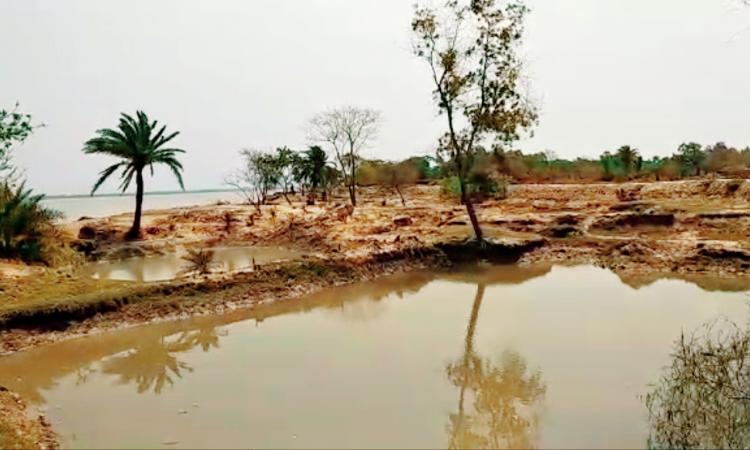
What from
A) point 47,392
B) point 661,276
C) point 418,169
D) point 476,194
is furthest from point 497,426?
point 418,169

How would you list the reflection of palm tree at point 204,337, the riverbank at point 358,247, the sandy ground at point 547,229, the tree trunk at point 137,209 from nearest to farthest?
1. the reflection of palm tree at point 204,337
2. the riverbank at point 358,247
3. the sandy ground at point 547,229
4. the tree trunk at point 137,209

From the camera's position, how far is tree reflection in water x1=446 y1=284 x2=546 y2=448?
23.7ft

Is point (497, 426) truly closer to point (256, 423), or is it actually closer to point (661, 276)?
point (256, 423)

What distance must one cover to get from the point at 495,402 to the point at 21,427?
21.2 ft

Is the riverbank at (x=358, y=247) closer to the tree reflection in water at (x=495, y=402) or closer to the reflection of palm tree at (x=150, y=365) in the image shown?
the reflection of palm tree at (x=150, y=365)

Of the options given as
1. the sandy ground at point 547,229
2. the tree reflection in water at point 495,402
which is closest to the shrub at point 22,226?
the sandy ground at point 547,229

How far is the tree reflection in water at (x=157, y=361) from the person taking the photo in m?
10.2

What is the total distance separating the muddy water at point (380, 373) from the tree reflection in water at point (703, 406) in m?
0.28

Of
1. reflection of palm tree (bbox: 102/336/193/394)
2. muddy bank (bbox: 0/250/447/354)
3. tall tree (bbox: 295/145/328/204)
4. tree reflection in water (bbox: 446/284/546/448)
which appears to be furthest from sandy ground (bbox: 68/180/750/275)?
tall tree (bbox: 295/145/328/204)

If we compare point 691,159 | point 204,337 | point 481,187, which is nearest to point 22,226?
point 204,337

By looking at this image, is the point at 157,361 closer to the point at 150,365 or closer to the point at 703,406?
the point at 150,365

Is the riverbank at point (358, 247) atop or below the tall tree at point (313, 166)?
below

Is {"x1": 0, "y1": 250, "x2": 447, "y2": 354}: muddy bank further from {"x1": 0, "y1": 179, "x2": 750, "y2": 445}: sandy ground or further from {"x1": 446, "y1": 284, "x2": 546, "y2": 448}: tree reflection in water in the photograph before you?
{"x1": 446, "y1": 284, "x2": 546, "y2": 448}: tree reflection in water

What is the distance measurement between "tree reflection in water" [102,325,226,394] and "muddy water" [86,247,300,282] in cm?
501
